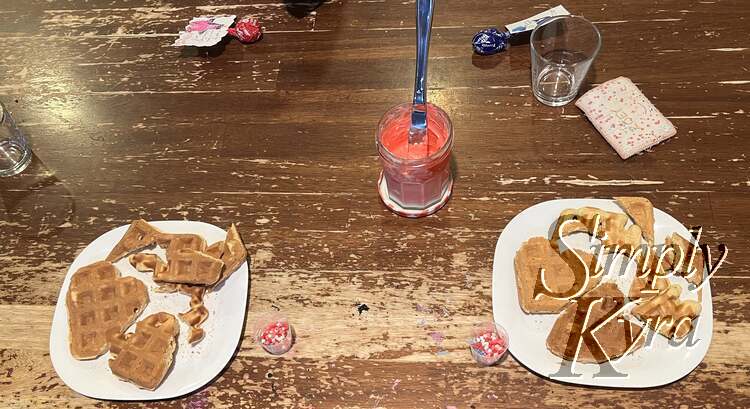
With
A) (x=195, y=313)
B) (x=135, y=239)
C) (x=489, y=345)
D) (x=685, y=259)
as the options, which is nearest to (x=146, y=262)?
(x=135, y=239)

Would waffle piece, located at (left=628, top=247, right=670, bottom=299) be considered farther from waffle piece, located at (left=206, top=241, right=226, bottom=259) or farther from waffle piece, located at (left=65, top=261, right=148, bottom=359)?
waffle piece, located at (left=65, top=261, right=148, bottom=359)

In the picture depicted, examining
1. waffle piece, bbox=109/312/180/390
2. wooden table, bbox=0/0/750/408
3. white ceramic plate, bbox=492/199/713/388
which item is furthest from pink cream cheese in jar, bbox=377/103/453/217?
waffle piece, bbox=109/312/180/390

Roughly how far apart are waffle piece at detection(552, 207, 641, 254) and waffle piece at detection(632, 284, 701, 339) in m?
0.11

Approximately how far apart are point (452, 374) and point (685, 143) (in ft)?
2.51

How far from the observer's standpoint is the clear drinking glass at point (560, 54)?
1.53 m

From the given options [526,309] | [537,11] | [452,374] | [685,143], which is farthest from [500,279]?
[537,11]

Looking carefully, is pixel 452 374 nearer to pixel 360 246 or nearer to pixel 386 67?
pixel 360 246

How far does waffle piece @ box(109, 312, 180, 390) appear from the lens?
45.9 inches

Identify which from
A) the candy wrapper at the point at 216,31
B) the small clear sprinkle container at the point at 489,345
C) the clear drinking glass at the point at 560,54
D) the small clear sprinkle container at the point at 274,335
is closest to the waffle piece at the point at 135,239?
the small clear sprinkle container at the point at 274,335

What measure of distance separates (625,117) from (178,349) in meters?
1.10

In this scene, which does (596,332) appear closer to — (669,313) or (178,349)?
(669,313)

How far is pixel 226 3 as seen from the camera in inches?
73.7

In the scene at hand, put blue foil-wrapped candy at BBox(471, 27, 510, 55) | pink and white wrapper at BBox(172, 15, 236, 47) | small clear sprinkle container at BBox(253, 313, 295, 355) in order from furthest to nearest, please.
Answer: pink and white wrapper at BBox(172, 15, 236, 47) < blue foil-wrapped candy at BBox(471, 27, 510, 55) < small clear sprinkle container at BBox(253, 313, 295, 355)

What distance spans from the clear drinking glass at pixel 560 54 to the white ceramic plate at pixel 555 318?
34 centimetres
